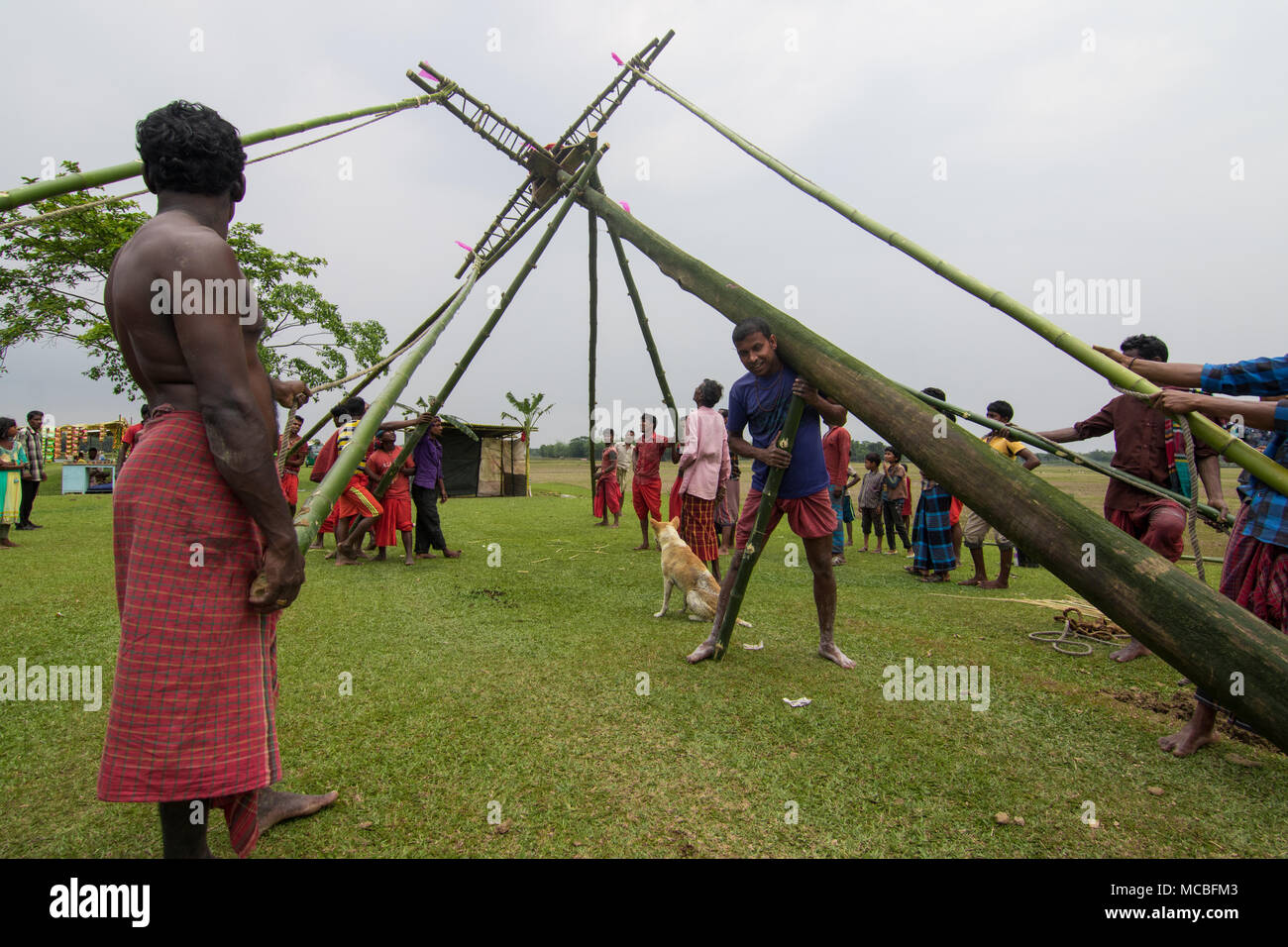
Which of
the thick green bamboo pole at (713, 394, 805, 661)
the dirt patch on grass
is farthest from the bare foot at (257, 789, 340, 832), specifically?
the dirt patch on grass

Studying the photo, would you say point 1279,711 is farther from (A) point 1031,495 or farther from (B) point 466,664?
(B) point 466,664

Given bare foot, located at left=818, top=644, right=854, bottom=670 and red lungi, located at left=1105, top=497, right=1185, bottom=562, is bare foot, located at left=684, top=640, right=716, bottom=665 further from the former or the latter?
red lungi, located at left=1105, top=497, right=1185, bottom=562

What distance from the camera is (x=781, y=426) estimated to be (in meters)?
4.21

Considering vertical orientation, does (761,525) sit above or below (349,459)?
below

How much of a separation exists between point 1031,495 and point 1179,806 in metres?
1.71

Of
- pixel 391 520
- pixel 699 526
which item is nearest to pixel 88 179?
pixel 699 526

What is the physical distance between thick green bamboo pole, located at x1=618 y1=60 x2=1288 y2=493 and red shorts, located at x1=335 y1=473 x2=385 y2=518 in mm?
6403

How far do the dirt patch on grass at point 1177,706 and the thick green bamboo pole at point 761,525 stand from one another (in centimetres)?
242

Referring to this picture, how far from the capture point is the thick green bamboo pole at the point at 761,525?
3.94 metres

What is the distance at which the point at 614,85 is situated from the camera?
566cm

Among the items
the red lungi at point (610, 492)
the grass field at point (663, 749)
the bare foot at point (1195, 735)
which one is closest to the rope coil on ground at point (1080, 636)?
the grass field at point (663, 749)

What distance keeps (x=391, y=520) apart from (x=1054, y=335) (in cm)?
795

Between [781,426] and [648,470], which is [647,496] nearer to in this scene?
[648,470]
